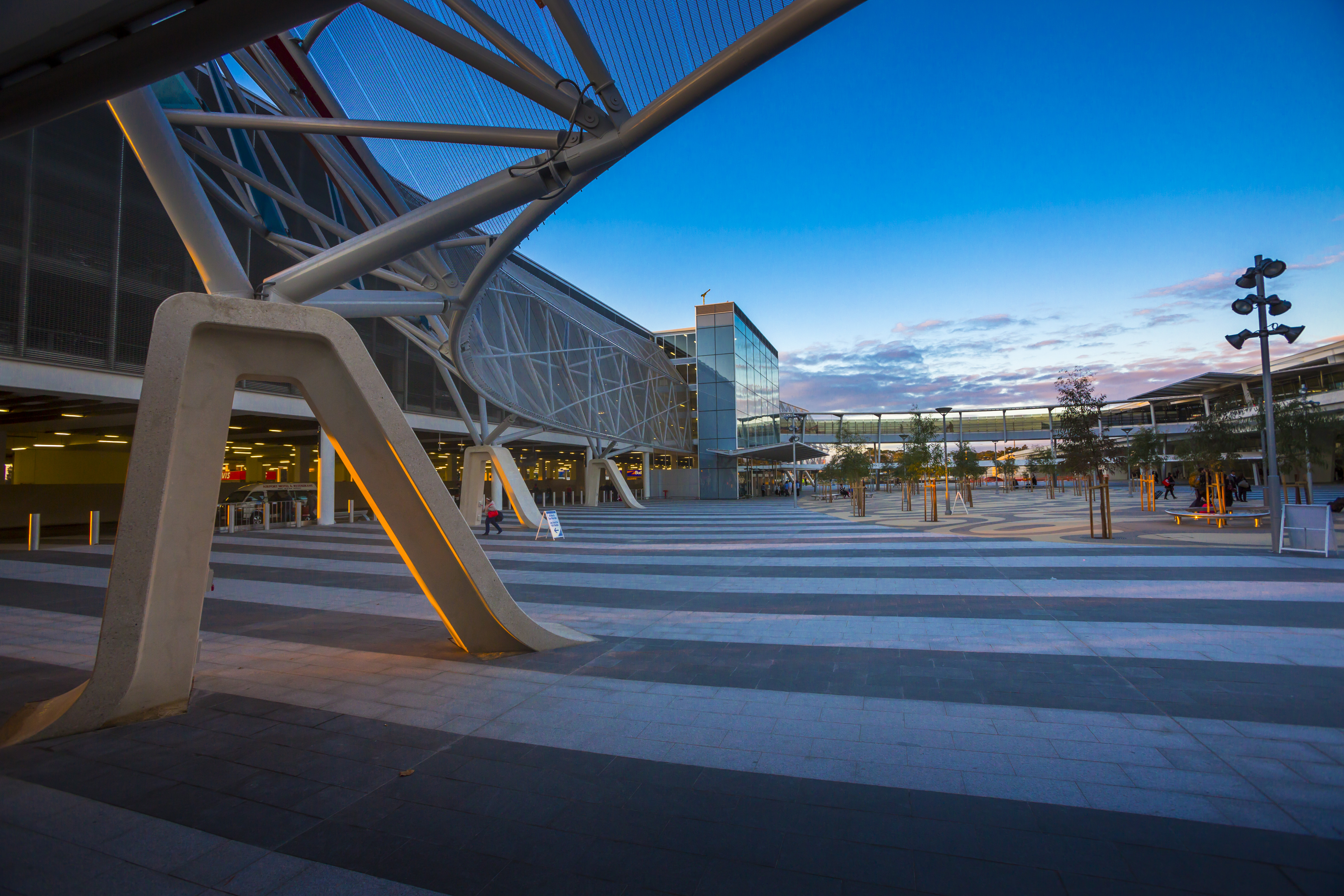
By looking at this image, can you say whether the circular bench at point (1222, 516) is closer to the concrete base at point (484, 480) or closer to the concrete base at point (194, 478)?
the concrete base at point (194, 478)

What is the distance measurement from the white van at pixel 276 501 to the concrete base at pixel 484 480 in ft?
23.6

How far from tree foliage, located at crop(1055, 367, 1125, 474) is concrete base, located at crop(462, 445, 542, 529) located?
1811 centimetres

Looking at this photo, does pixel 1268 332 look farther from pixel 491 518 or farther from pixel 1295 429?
pixel 491 518

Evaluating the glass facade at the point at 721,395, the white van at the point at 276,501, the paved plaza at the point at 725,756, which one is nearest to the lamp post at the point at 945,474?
the glass facade at the point at 721,395

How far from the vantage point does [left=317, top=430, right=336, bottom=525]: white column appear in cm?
2633

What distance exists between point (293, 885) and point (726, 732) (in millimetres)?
2783

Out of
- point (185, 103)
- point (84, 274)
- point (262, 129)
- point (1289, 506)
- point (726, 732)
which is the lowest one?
point (726, 732)

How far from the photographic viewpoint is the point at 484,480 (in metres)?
25.8

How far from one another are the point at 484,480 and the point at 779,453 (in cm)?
3488

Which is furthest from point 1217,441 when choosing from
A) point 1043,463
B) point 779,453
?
point 1043,463

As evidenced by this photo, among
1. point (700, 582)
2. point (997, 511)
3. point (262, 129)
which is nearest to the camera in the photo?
point (262, 129)

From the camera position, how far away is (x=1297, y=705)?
498cm

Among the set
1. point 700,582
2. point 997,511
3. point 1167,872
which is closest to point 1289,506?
point 700,582

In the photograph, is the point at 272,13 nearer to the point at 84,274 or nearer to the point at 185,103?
the point at 185,103
